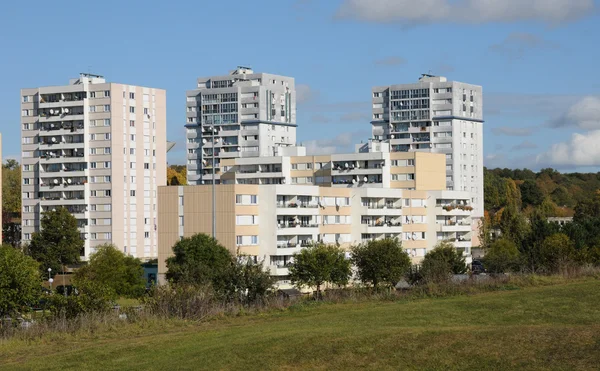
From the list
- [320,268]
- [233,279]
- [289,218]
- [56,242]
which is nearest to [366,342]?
[233,279]

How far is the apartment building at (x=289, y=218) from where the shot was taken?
3312 inches

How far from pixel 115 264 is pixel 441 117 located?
9536 cm

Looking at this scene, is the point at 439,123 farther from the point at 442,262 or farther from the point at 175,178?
the point at 442,262

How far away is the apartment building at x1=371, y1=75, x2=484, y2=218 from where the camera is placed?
170 meters

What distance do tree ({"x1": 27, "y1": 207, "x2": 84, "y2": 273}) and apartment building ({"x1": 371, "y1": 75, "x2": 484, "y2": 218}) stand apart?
7538 cm

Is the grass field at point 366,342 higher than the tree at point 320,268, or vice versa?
the grass field at point 366,342

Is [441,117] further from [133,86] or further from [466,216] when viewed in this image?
[133,86]

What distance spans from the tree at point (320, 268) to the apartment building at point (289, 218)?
3.44m

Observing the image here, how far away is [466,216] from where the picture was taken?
11812cm

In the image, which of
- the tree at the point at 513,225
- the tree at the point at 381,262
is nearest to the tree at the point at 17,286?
the tree at the point at 381,262

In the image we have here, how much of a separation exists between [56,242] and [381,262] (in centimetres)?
5239

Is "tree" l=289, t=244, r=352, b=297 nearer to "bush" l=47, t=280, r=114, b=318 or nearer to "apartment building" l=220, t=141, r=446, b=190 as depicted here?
"bush" l=47, t=280, r=114, b=318

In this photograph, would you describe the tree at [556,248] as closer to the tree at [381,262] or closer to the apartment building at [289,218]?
the tree at [381,262]

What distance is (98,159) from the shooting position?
12338 centimetres
